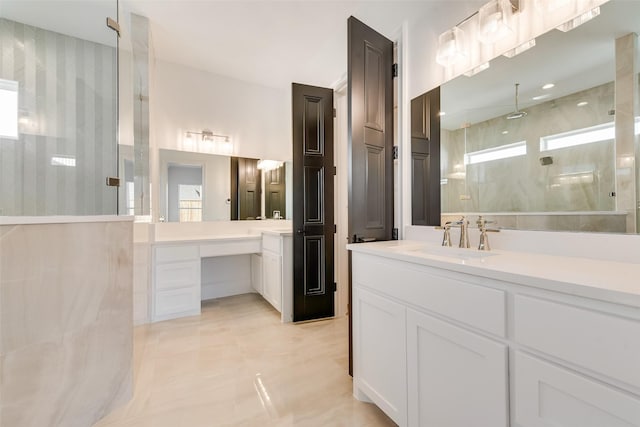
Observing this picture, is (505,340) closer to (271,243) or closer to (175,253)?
(271,243)

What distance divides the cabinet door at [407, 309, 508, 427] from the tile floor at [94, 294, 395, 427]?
1.47 feet

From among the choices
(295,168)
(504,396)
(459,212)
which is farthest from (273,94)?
(504,396)

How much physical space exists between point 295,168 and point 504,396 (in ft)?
7.55

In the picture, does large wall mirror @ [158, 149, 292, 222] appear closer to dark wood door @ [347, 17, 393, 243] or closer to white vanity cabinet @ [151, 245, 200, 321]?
white vanity cabinet @ [151, 245, 200, 321]

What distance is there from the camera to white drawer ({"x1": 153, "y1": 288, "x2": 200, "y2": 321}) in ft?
8.75

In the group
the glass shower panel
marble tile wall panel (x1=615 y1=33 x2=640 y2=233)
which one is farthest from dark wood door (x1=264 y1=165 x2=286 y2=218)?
marble tile wall panel (x1=615 y1=33 x2=640 y2=233)

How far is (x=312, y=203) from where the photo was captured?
9.10ft

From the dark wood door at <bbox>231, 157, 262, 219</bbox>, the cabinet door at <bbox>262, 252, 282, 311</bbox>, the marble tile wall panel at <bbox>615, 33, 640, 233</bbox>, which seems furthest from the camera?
the dark wood door at <bbox>231, 157, 262, 219</bbox>

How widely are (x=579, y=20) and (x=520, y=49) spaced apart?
23 centimetres

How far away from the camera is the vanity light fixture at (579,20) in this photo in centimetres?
112

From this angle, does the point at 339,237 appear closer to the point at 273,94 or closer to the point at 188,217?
the point at 188,217

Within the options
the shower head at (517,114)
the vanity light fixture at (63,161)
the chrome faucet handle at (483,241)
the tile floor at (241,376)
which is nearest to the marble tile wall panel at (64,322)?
the tile floor at (241,376)

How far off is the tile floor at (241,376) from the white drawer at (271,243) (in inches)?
28.6

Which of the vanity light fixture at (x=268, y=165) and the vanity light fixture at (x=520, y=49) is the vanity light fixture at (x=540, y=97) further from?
the vanity light fixture at (x=268, y=165)
